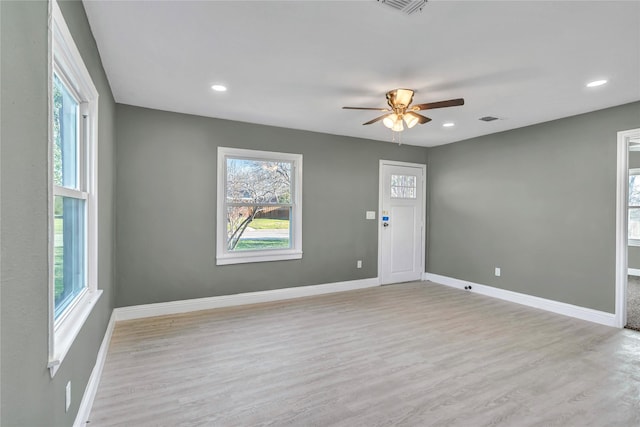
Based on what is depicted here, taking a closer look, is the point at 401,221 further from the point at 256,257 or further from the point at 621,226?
the point at 621,226

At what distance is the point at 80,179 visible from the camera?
7.54ft

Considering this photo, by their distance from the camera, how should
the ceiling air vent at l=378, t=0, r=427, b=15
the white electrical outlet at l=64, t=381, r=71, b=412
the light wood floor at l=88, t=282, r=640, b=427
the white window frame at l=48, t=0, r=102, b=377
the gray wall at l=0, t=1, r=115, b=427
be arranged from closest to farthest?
the gray wall at l=0, t=1, r=115, b=427
the white window frame at l=48, t=0, r=102, b=377
the white electrical outlet at l=64, t=381, r=71, b=412
the ceiling air vent at l=378, t=0, r=427, b=15
the light wood floor at l=88, t=282, r=640, b=427

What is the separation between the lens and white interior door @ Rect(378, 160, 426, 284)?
5926 millimetres

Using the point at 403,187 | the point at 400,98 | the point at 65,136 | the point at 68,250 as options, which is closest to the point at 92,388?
the point at 68,250

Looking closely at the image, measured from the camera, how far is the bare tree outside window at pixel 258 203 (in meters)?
4.64

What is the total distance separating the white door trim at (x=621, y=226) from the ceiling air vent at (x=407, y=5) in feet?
11.1

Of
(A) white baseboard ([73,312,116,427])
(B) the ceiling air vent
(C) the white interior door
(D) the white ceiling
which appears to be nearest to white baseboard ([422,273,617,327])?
(C) the white interior door

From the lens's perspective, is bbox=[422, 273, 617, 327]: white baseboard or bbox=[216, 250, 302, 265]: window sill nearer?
bbox=[422, 273, 617, 327]: white baseboard

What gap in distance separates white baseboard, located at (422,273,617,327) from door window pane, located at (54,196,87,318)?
5240mm

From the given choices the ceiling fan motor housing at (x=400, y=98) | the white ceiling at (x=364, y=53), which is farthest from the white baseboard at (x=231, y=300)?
the ceiling fan motor housing at (x=400, y=98)

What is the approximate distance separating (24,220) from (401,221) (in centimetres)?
563

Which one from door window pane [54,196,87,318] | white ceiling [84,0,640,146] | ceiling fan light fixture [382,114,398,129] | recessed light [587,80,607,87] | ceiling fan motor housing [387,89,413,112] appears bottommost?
door window pane [54,196,87,318]

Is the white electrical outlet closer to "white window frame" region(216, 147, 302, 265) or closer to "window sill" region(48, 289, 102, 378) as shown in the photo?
"window sill" region(48, 289, 102, 378)

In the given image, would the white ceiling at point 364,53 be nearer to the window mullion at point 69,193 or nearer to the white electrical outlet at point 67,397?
the window mullion at point 69,193
